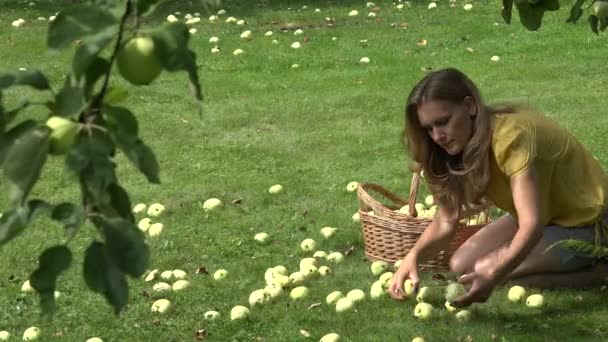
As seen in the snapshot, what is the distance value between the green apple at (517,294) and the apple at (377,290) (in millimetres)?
557

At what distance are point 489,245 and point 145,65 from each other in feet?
12.5

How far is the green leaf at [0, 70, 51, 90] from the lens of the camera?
5.57ft

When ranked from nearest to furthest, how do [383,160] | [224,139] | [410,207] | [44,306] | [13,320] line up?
[44,306], [13,320], [410,207], [383,160], [224,139]

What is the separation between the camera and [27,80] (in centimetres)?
170

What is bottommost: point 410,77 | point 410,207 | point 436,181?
point 410,77

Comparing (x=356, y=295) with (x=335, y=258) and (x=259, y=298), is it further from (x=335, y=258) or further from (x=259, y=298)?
(x=335, y=258)

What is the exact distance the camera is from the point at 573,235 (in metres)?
5.02

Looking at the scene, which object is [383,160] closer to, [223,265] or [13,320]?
[223,265]

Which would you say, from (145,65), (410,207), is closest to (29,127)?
(145,65)

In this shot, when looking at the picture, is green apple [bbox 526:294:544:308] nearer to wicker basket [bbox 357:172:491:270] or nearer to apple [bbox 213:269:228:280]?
wicker basket [bbox 357:172:491:270]

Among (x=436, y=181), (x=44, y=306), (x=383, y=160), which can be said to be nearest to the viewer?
(x=44, y=306)

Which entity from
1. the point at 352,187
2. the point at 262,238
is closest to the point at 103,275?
the point at 262,238

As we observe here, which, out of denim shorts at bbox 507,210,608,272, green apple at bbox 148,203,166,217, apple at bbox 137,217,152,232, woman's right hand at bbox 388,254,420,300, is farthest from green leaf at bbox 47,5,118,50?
green apple at bbox 148,203,166,217

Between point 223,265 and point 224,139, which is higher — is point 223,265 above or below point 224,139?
above
